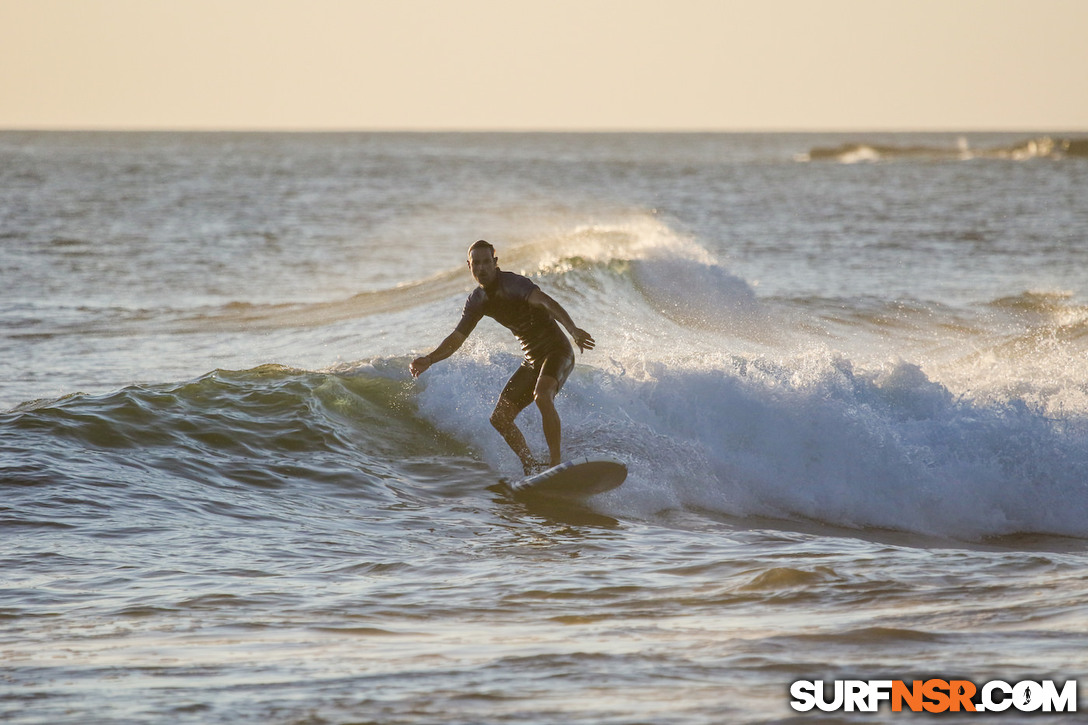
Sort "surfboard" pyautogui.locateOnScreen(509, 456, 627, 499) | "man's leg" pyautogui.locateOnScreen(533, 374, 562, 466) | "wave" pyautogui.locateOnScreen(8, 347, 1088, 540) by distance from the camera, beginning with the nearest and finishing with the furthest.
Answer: "surfboard" pyautogui.locateOnScreen(509, 456, 627, 499) → "man's leg" pyautogui.locateOnScreen(533, 374, 562, 466) → "wave" pyautogui.locateOnScreen(8, 347, 1088, 540)

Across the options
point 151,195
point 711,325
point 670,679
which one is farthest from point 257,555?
point 151,195

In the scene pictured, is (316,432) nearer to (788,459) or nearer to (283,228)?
(788,459)

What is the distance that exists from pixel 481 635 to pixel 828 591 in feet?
6.64

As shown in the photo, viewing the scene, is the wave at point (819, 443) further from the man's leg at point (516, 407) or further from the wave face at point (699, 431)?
the man's leg at point (516, 407)

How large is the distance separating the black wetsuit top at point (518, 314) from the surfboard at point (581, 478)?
3.06 ft

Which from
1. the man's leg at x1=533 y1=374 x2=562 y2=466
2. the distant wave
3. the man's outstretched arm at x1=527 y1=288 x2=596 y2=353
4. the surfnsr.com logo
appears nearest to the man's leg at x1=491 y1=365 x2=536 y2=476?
the man's leg at x1=533 y1=374 x2=562 y2=466

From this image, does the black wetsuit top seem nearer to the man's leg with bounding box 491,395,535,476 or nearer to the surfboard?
the man's leg with bounding box 491,395,535,476

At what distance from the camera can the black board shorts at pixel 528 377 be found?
9438 mm

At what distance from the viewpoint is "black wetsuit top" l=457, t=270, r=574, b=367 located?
9.26 meters

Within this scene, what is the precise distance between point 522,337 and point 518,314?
247mm

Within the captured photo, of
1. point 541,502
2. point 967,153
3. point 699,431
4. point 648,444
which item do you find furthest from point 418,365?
point 967,153

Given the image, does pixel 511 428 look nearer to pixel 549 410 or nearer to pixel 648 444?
pixel 549 410

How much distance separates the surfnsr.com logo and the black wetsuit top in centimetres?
465

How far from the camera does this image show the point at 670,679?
5266 millimetres
